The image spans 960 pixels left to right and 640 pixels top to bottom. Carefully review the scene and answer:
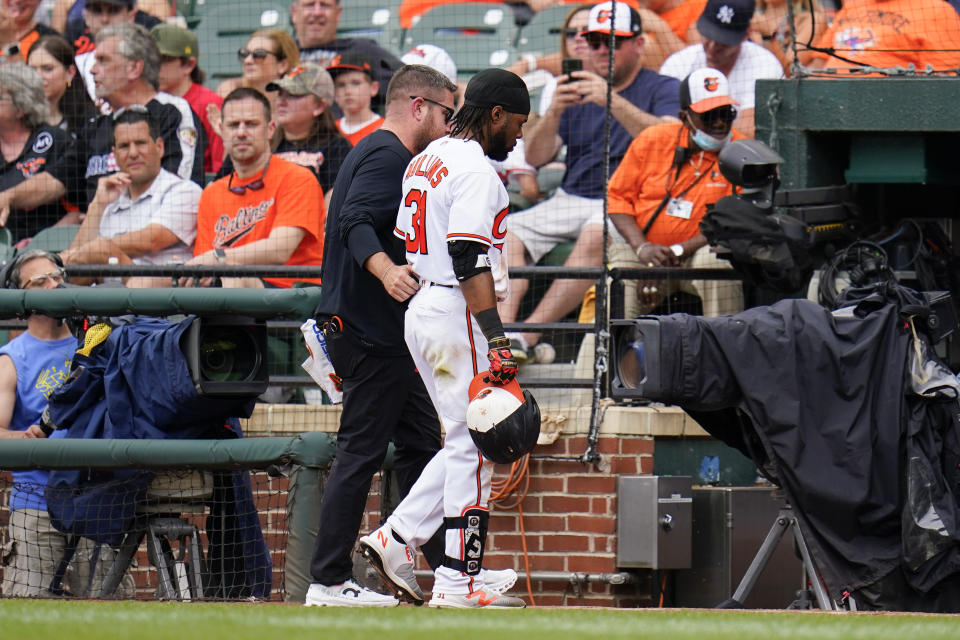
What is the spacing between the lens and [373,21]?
31.0 feet

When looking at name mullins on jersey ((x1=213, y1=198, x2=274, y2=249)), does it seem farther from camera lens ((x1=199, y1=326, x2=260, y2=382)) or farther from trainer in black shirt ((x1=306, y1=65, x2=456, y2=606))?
camera lens ((x1=199, y1=326, x2=260, y2=382))

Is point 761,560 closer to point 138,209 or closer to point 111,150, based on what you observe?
point 138,209

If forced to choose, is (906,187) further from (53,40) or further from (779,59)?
(53,40)

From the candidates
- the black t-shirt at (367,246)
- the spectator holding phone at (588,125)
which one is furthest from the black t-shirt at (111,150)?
the black t-shirt at (367,246)

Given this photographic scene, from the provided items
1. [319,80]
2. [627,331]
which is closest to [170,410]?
[627,331]

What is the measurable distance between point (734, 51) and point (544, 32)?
1540mm

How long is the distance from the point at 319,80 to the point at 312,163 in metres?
0.56

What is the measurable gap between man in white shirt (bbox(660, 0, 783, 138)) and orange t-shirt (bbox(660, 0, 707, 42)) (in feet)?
1.33

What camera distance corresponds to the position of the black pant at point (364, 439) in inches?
185

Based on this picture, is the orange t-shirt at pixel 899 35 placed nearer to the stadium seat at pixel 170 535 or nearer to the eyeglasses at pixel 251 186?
the eyeglasses at pixel 251 186

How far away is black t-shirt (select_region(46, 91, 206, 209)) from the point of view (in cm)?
836

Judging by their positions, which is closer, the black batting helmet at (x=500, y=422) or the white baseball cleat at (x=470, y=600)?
the black batting helmet at (x=500, y=422)

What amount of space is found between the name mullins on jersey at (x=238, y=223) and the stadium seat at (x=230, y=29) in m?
2.06

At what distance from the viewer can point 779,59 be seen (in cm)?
813
